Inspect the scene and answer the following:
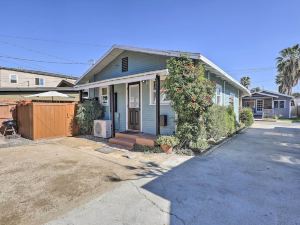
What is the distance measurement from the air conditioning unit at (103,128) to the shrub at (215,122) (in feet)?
15.6

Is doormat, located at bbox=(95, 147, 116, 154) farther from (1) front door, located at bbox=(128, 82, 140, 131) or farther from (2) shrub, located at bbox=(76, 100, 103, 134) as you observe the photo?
(2) shrub, located at bbox=(76, 100, 103, 134)

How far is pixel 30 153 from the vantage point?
→ 6.95 metres

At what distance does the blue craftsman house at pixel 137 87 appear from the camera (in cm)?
807

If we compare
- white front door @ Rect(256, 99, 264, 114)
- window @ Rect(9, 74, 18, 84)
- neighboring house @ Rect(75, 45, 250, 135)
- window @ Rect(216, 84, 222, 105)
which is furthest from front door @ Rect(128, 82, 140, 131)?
white front door @ Rect(256, 99, 264, 114)

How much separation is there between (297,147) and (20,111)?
43.7ft

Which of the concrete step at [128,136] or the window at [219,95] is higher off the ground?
the window at [219,95]

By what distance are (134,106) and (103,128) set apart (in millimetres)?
1897

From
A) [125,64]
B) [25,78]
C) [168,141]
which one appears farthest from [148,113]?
[25,78]

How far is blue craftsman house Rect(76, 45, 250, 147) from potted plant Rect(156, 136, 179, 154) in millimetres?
602

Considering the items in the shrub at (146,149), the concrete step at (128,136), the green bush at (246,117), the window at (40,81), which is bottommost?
A: the shrub at (146,149)

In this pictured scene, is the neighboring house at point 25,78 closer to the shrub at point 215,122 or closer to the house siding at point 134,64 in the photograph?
the house siding at point 134,64

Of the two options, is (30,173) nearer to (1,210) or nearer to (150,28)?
(1,210)

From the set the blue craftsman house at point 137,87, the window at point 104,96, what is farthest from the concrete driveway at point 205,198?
the window at point 104,96

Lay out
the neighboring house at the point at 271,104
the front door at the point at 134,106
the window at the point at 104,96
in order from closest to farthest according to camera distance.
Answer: the front door at the point at 134,106 → the window at the point at 104,96 → the neighboring house at the point at 271,104
